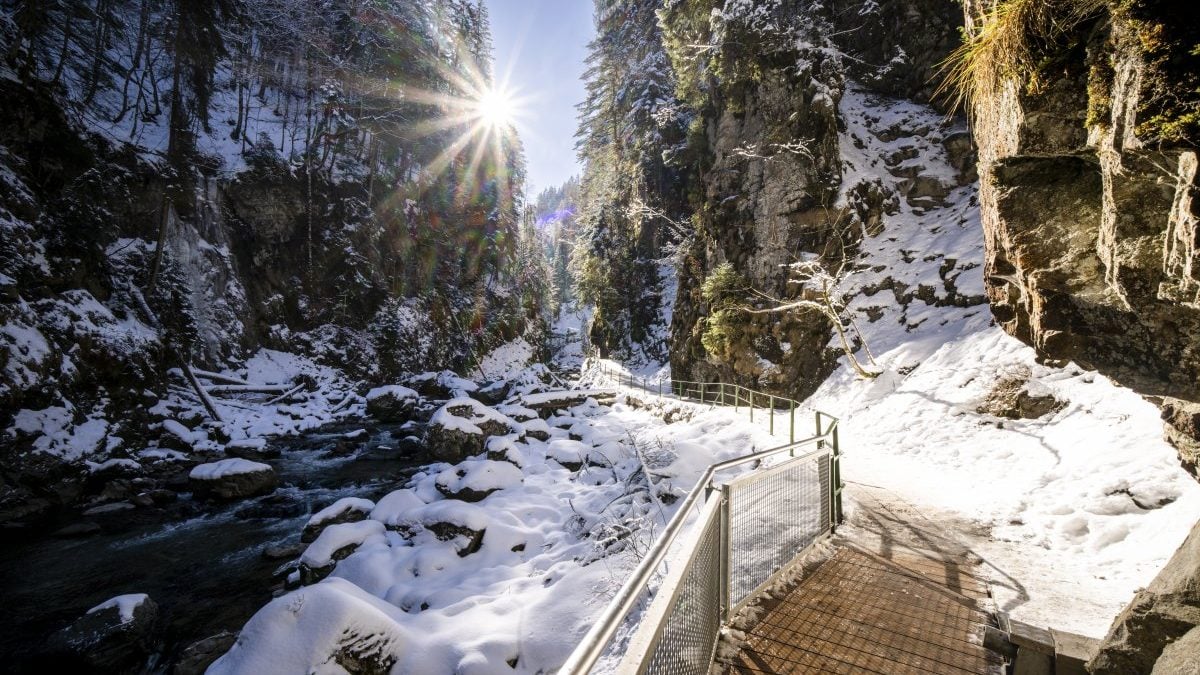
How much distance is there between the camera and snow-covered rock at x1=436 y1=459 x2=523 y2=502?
10250 millimetres

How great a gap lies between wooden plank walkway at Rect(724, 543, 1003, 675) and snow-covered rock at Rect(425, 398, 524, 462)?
39.1 ft

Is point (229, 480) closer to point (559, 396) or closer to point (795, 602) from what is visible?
point (559, 396)

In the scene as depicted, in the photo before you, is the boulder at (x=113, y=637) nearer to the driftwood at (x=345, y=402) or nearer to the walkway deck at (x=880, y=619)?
the walkway deck at (x=880, y=619)

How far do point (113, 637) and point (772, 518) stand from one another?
8923 mm

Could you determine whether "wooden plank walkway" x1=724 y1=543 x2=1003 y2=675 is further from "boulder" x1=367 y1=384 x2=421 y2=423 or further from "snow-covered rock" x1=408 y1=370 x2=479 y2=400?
"snow-covered rock" x1=408 y1=370 x2=479 y2=400

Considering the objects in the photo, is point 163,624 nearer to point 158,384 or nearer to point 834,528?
point 834,528

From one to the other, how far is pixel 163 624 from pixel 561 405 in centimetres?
1377

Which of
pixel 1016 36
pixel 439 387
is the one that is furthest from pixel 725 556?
pixel 439 387

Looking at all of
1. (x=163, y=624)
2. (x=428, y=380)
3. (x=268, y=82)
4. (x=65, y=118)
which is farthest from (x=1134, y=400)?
(x=268, y=82)

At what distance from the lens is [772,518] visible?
14.8 ft

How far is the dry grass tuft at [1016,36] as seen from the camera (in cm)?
342

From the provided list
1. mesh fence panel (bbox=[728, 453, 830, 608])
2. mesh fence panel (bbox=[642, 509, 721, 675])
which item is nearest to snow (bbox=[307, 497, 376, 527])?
mesh fence panel (bbox=[728, 453, 830, 608])

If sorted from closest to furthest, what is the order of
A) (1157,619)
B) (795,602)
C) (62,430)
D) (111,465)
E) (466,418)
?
1. (1157,619)
2. (795,602)
3. (62,430)
4. (111,465)
5. (466,418)

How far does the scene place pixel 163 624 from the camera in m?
7.04
